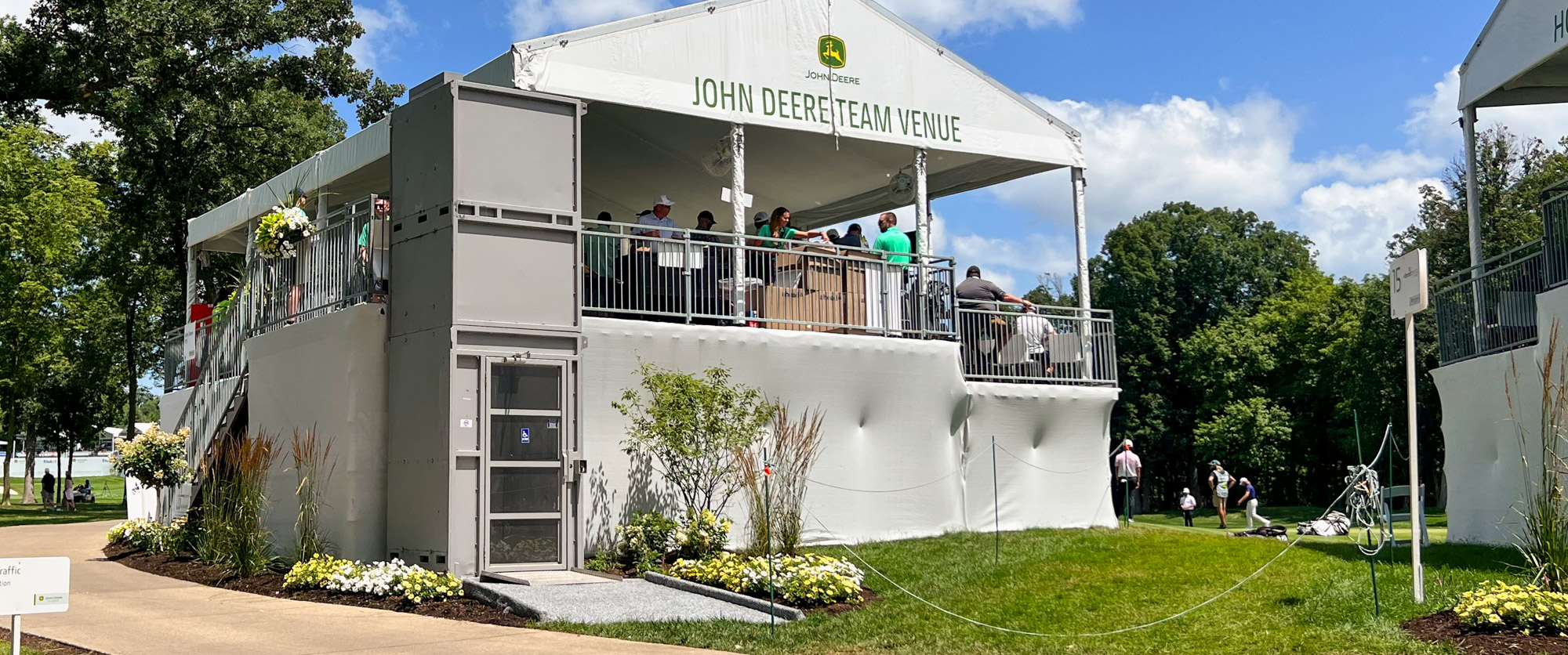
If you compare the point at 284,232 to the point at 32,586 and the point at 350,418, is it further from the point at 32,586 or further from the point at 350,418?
the point at 32,586

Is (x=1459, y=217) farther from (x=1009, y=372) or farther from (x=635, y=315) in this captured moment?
(x=635, y=315)

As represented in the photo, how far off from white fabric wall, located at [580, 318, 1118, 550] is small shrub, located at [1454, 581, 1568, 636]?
7390mm

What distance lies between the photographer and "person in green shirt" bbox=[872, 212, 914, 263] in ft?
53.4

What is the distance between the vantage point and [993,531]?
16.3 m

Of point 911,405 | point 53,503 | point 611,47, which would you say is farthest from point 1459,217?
point 53,503

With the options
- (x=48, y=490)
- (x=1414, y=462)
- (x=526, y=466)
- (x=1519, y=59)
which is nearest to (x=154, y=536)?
(x=526, y=466)

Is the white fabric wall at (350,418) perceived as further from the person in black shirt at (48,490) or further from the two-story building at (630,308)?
the person in black shirt at (48,490)

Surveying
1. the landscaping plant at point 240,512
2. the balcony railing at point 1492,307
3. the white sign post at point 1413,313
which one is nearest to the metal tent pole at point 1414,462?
the white sign post at point 1413,313

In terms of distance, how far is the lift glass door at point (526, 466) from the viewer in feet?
40.5

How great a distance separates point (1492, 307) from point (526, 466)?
1045cm

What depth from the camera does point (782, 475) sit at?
13727mm

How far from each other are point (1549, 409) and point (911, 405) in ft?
21.2

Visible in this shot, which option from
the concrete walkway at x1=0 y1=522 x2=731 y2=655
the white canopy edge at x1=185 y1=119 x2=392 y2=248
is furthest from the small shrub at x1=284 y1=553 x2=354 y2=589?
the white canopy edge at x1=185 y1=119 x2=392 y2=248

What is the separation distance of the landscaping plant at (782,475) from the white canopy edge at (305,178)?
4.89m
